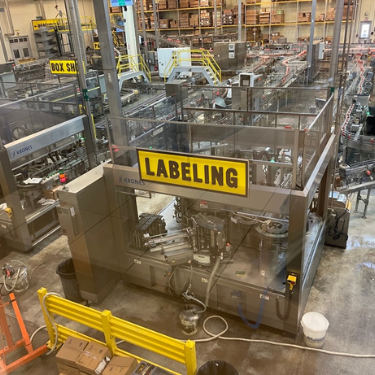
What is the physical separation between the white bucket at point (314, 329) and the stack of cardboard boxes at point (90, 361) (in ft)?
6.95

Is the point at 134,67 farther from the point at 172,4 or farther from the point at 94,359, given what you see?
the point at 94,359

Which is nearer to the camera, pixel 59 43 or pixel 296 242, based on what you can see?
pixel 296 242

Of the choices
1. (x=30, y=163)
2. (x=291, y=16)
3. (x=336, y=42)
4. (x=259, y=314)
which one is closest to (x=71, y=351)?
(x=259, y=314)

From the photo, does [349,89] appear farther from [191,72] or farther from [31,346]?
[31,346]

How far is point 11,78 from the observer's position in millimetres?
11820

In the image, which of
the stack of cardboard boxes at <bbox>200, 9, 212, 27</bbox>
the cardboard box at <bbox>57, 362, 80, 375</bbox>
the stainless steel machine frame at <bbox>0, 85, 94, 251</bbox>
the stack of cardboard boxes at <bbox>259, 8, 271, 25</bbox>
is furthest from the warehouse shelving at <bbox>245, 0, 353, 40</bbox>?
the cardboard box at <bbox>57, 362, 80, 375</bbox>

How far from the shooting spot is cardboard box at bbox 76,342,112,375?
154 inches

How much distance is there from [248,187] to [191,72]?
10.7 metres

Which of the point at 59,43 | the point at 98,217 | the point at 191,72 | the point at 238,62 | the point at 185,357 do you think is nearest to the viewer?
the point at 185,357

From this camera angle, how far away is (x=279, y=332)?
4.89 meters

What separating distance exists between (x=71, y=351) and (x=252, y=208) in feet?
8.54

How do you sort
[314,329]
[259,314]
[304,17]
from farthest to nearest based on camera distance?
1. [304,17]
2. [259,314]
3. [314,329]

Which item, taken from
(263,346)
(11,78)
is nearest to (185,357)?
(263,346)

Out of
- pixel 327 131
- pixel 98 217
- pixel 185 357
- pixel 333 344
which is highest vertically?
pixel 327 131
